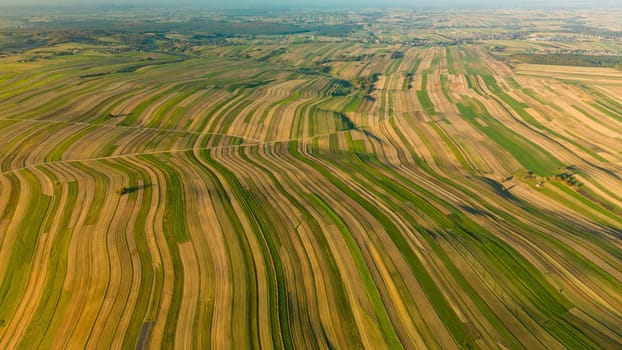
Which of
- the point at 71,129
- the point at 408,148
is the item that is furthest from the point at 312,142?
the point at 71,129

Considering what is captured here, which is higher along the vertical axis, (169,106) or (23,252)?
(169,106)

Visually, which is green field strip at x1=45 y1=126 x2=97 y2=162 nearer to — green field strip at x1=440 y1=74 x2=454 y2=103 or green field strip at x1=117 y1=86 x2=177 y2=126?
green field strip at x1=117 y1=86 x2=177 y2=126

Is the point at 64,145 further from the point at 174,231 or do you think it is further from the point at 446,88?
the point at 446,88

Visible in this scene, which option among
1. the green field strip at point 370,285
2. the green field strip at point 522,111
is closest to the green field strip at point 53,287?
the green field strip at point 370,285

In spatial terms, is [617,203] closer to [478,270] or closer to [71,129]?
[478,270]

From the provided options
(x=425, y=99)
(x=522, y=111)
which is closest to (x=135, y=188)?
(x=425, y=99)

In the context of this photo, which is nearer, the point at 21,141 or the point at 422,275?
the point at 422,275

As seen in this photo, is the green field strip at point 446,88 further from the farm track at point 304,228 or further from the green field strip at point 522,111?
the farm track at point 304,228
